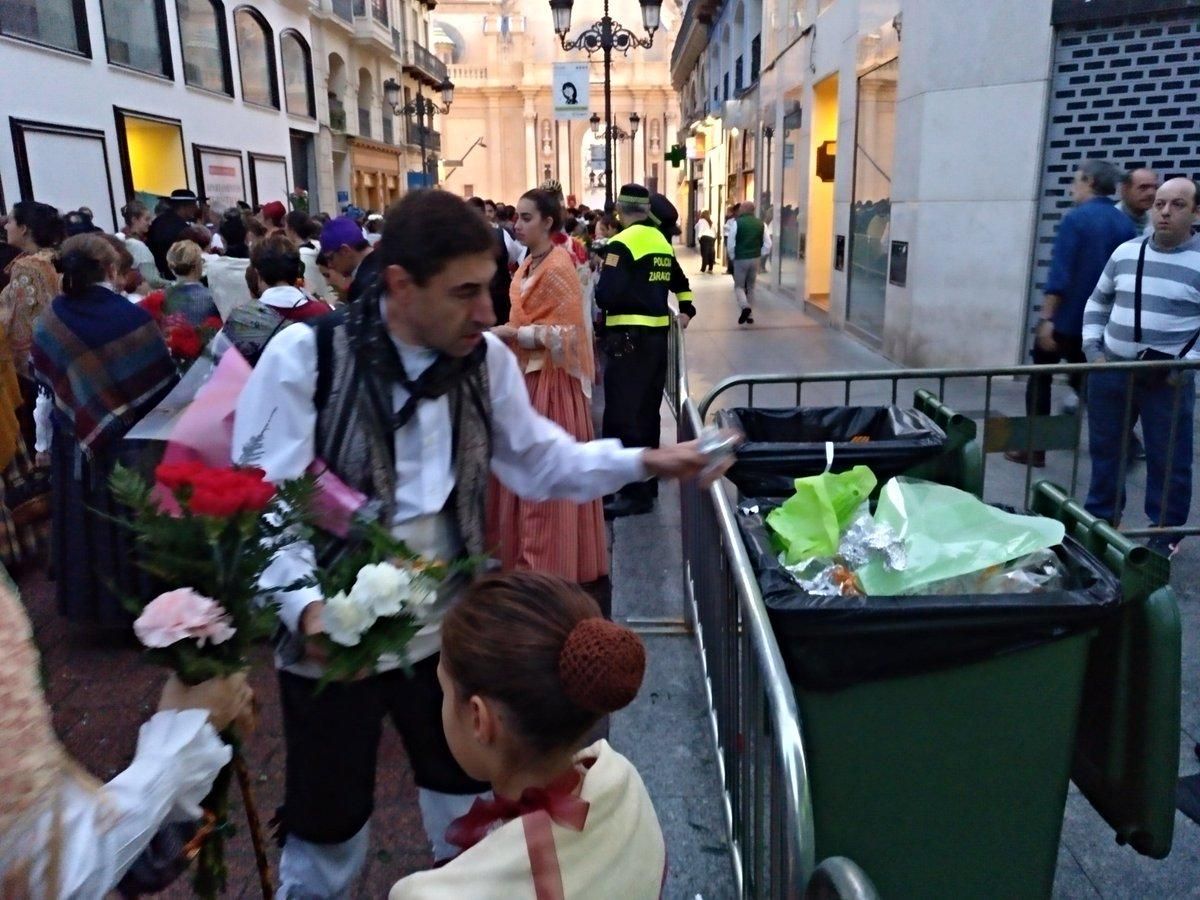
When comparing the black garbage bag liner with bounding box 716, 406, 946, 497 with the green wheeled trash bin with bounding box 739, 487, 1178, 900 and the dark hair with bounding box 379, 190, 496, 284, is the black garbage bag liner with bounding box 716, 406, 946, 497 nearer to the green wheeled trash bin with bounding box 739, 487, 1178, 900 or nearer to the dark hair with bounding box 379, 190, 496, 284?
the green wheeled trash bin with bounding box 739, 487, 1178, 900

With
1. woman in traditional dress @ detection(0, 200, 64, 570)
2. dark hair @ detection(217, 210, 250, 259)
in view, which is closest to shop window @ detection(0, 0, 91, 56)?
dark hair @ detection(217, 210, 250, 259)

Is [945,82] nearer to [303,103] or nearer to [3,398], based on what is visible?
[3,398]

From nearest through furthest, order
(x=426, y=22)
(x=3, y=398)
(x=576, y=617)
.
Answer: (x=576, y=617) < (x=3, y=398) < (x=426, y=22)

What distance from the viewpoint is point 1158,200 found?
4.68 metres

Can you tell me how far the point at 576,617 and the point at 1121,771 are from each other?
159 centimetres

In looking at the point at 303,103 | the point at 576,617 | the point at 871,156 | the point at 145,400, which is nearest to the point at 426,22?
the point at 303,103

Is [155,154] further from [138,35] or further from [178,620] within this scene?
[178,620]

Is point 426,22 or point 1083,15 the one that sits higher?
point 426,22

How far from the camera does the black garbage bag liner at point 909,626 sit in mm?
2081

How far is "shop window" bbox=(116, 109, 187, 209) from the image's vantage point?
16.9 m

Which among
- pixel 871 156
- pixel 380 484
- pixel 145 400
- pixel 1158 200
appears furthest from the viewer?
pixel 871 156

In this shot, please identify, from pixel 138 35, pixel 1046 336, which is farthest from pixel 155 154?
pixel 1046 336

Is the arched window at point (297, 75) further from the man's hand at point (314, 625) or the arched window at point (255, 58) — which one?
the man's hand at point (314, 625)

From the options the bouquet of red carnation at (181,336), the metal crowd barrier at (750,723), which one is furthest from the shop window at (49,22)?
the metal crowd barrier at (750,723)
